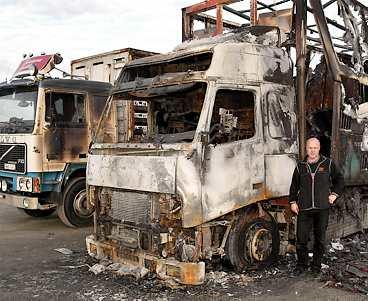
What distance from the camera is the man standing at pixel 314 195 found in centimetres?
572

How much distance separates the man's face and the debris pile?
1360 mm

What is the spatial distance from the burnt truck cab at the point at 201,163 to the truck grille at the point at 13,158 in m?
2.76

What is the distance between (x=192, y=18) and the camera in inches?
327

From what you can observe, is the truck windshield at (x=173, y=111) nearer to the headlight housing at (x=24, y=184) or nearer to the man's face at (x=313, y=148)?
the man's face at (x=313, y=148)

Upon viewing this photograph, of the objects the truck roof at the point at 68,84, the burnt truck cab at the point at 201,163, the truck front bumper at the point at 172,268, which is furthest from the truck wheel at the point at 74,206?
the truck front bumper at the point at 172,268

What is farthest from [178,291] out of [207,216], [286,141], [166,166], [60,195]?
[60,195]

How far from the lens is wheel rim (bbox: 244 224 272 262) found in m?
5.77

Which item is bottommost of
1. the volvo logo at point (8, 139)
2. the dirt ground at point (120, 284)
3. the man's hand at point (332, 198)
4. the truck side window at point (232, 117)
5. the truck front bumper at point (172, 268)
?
the dirt ground at point (120, 284)

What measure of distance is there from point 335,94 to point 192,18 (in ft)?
10.6

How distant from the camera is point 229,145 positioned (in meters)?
5.45

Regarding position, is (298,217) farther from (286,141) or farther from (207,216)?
(207,216)

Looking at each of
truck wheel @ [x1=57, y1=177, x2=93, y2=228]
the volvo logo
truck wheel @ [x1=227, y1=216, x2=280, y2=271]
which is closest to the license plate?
the volvo logo

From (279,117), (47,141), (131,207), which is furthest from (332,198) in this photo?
(47,141)

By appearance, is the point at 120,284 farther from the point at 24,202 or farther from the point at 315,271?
the point at 24,202
